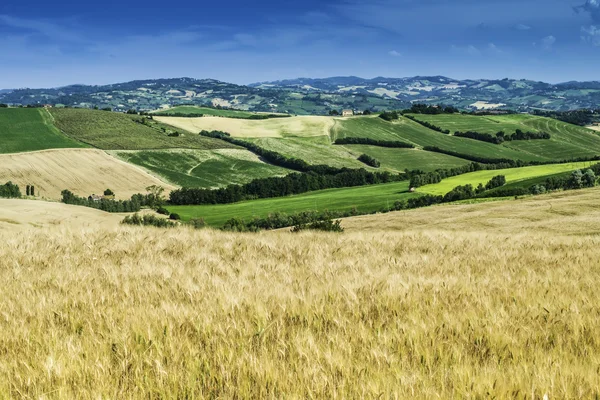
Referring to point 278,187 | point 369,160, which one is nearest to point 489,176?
point 278,187

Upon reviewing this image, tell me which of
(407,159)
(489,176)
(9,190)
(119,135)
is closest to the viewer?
(9,190)

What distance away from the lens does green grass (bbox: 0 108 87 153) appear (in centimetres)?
14362

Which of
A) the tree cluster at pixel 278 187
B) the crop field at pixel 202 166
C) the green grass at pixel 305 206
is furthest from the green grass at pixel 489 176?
the crop field at pixel 202 166

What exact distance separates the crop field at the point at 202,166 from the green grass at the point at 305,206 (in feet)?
81.8

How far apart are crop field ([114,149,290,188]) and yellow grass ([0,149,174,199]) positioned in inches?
238

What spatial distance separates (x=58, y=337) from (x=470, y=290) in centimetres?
505

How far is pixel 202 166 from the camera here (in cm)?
14838

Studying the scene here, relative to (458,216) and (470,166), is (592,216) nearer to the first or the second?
(458,216)

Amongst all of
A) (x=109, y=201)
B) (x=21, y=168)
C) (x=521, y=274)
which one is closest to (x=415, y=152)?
(x=109, y=201)

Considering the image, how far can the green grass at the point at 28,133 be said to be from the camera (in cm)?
14362

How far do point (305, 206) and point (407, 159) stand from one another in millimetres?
84001

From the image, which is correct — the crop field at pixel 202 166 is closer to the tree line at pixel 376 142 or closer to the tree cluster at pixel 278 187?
the tree cluster at pixel 278 187

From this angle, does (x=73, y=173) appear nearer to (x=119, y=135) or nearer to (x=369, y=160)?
(x=119, y=135)

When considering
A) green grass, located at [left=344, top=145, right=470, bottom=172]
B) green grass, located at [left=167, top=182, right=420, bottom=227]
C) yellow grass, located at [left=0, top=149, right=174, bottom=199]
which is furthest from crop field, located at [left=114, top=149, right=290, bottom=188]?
green grass, located at [left=344, top=145, right=470, bottom=172]
